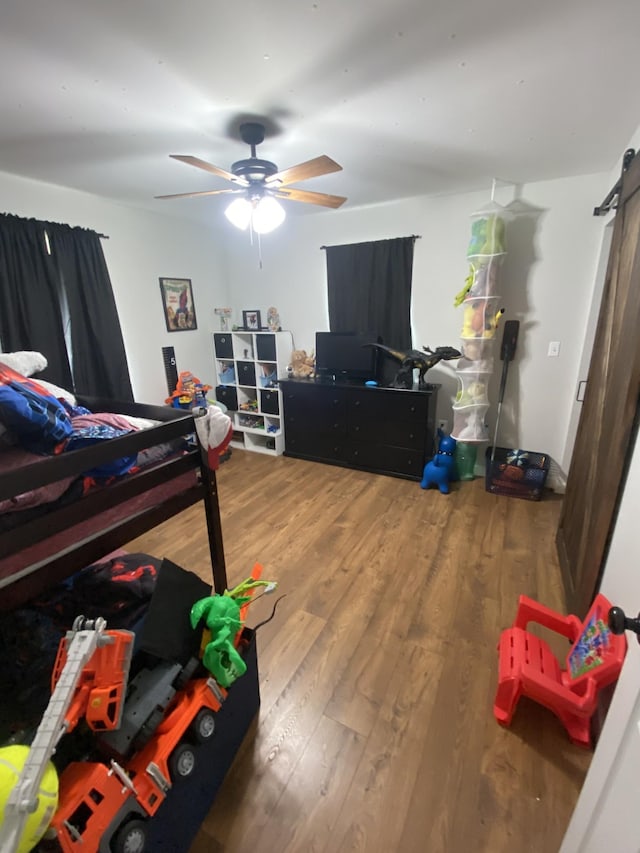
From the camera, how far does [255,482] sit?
3.26 metres

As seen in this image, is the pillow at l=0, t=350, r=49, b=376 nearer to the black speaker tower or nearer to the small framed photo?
the black speaker tower

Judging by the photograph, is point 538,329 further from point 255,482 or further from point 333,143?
point 255,482

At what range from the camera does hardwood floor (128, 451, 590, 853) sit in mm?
1073

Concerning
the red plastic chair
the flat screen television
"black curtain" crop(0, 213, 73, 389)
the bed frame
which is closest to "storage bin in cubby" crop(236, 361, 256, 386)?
the flat screen television

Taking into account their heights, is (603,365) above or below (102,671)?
above

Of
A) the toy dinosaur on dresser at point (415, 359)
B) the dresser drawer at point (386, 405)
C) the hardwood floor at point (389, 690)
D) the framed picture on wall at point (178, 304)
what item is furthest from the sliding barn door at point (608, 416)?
the framed picture on wall at point (178, 304)

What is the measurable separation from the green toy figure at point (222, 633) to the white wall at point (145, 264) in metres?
2.73

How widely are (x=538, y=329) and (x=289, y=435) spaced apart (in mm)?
2444

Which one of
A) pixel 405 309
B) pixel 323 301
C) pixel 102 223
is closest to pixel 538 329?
pixel 405 309

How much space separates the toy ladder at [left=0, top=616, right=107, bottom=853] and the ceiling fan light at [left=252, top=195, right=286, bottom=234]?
1944mm

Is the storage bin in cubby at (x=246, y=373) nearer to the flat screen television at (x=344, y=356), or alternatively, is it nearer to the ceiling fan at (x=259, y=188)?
the flat screen television at (x=344, y=356)

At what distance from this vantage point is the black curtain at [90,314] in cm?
270

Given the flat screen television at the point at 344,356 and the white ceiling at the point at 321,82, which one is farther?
the flat screen television at the point at 344,356

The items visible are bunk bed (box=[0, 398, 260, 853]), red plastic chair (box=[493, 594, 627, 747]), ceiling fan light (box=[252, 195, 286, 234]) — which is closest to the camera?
bunk bed (box=[0, 398, 260, 853])
